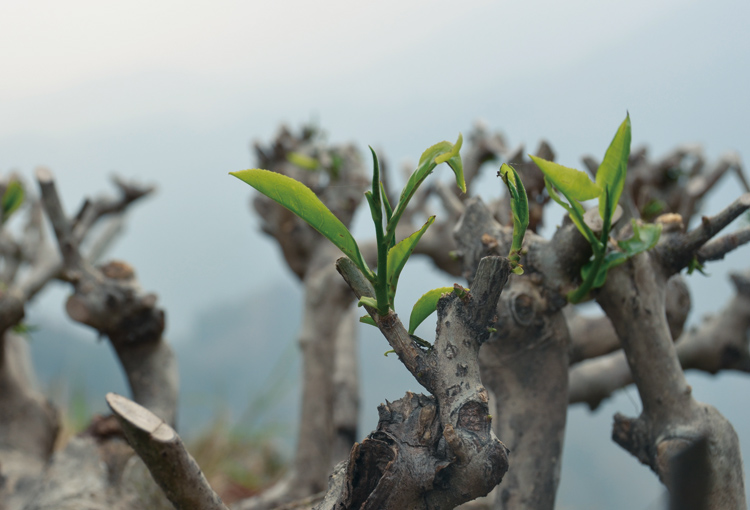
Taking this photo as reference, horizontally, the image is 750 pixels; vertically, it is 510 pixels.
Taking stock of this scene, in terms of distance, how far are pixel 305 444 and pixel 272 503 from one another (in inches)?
7.9

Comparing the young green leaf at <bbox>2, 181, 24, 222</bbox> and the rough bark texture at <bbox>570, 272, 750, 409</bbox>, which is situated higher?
the rough bark texture at <bbox>570, 272, 750, 409</bbox>

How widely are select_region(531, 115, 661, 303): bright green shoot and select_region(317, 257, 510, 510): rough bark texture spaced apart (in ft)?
0.59

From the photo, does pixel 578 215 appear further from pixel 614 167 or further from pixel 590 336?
pixel 590 336

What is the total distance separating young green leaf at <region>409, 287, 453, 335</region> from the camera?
2.01 feet

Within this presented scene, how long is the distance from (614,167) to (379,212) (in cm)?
35

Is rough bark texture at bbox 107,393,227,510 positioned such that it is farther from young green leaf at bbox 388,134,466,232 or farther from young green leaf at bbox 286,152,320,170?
young green leaf at bbox 286,152,320,170

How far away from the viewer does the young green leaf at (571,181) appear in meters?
0.68

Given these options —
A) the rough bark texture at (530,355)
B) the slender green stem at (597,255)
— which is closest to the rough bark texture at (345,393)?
the rough bark texture at (530,355)

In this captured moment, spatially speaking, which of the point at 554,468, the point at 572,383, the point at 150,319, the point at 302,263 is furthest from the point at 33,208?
the point at 554,468

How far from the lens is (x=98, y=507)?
3.60 ft

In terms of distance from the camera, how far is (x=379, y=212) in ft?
1.73

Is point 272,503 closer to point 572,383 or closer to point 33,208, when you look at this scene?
point 572,383

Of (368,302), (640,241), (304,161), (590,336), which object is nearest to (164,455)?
(368,302)

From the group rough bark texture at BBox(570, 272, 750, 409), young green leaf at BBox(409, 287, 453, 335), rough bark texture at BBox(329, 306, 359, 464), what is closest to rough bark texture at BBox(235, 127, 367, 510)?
rough bark texture at BBox(329, 306, 359, 464)
